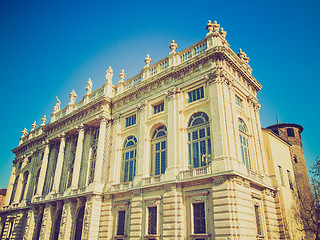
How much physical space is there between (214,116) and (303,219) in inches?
507

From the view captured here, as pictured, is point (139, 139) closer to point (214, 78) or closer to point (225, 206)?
point (214, 78)

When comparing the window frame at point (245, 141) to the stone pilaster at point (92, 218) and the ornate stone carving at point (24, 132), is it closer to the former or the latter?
the stone pilaster at point (92, 218)

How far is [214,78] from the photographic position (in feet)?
70.3

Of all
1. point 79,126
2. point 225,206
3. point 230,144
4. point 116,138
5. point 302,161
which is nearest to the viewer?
point 225,206

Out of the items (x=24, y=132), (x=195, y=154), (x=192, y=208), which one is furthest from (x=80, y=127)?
(x=24, y=132)

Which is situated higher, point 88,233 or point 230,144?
point 230,144

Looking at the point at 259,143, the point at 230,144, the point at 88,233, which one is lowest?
the point at 88,233

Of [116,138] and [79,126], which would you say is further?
[79,126]

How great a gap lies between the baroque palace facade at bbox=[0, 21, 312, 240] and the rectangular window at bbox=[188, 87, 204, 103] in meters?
0.10

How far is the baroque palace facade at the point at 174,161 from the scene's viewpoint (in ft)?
62.1

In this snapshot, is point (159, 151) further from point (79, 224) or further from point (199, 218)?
point (79, 224)

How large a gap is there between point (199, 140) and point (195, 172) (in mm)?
2846

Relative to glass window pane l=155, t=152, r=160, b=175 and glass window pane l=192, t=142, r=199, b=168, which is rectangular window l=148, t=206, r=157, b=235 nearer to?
glass window pane l=155, t=152, r=160, b=175

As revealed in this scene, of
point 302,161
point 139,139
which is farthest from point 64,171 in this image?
point 302,161
